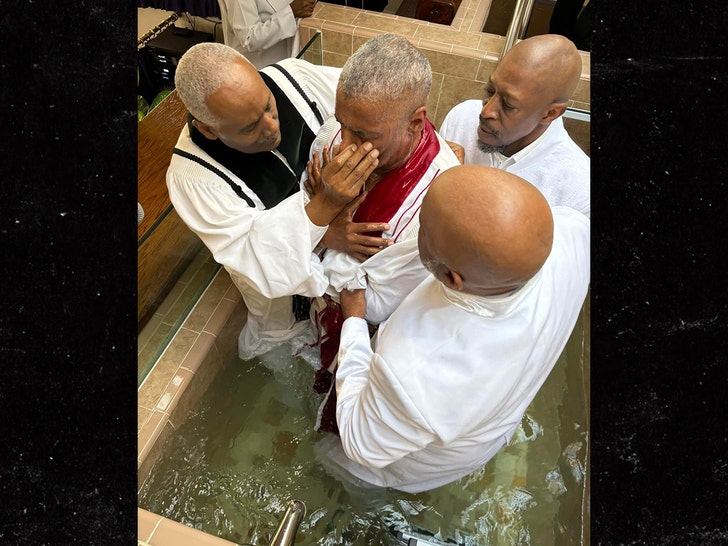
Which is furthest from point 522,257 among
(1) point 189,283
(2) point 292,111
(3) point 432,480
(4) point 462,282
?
(1) point 189,283

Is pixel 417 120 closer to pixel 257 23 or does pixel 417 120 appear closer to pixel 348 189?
pixel 348 189

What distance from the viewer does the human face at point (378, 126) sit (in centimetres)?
111

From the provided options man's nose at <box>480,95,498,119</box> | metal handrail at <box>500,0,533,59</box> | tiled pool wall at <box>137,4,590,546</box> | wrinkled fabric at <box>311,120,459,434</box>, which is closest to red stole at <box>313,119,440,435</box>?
wrinkled fabric at <box>311,120,459,434</box>

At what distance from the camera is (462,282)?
90 centimetres

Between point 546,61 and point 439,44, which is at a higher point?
point 546,61

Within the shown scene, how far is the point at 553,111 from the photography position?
146 cm

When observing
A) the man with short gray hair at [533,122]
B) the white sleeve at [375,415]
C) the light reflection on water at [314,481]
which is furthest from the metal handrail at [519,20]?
the white sleeve at [375,415]

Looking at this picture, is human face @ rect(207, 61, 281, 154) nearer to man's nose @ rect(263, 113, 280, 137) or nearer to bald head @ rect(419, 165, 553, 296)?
man's nose @ rect(263, 113, 280, 137)

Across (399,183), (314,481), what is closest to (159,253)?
(399,183)

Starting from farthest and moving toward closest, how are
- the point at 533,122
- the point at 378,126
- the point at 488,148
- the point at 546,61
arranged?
the point at 488,148
the point at 533,122
the point at 546,61
the point at 378,126

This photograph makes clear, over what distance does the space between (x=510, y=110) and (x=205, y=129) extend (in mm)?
842

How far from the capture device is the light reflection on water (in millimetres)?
1477

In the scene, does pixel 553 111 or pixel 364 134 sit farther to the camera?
pixel 553 111

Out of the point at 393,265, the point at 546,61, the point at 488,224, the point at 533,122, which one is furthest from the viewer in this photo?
the point at 533,122
